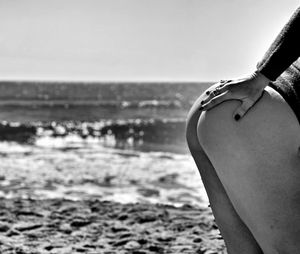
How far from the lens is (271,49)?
4.34 ft

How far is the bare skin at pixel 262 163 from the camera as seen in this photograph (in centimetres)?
123

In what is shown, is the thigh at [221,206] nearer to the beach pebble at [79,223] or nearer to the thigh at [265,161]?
the thigh at [265,161]

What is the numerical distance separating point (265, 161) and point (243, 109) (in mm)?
152

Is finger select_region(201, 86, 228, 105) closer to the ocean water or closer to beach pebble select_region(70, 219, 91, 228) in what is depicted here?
beach pebble select_region(70, 219, 91, 228)

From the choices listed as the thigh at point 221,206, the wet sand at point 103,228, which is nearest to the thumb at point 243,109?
the thigh at point 221,206

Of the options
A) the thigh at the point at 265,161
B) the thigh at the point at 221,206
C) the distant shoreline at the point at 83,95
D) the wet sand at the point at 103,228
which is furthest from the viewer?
the distant shoreline at the point at 83,95

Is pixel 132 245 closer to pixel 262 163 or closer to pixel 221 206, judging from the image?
pixel 221 206

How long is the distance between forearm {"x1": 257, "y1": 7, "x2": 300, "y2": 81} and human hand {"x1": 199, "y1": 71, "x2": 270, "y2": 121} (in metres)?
0.03

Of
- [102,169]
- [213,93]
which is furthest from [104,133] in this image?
[213,93]

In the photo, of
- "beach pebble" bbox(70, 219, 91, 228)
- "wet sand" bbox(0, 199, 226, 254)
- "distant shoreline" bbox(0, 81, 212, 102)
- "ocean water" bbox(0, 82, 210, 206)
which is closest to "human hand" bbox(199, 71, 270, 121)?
"wet sand" bbox(0, 199, 226, 254)

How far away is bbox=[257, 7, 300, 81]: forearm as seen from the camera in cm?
127

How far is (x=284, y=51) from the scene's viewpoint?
1288 millimetres

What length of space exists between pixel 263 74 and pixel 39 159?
14085 mm

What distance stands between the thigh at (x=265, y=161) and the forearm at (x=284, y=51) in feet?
0.19
